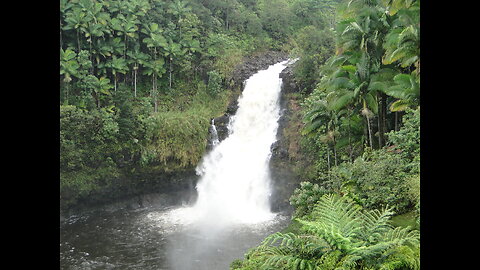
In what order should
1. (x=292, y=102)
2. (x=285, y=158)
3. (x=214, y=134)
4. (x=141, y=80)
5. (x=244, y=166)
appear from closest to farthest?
(x=285, y=158) < (x=244, y=166) < (x=214, y=134) < (x=292, y=102) < (x=141, y=80)

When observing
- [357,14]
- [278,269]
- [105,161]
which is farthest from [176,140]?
[278,269]

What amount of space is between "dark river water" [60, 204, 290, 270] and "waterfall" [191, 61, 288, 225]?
146cm

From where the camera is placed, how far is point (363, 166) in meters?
10.4

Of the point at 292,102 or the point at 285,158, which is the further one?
the point at 292,102

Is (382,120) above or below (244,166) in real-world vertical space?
above

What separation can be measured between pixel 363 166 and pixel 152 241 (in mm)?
8706

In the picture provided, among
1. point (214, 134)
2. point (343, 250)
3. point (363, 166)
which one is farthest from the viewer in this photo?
point (214, 134)

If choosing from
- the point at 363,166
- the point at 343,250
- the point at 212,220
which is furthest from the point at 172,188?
the point at 343,250

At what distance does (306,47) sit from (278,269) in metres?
19.4

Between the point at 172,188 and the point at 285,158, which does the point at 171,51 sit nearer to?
the point at 172,188

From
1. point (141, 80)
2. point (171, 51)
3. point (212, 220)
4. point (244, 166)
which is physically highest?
point (171, 51)

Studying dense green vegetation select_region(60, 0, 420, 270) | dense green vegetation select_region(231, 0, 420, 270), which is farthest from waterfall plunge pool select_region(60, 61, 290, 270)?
dense green vegetation select_region(231, 0, 420, 270)

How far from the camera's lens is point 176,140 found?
20.9 meters
